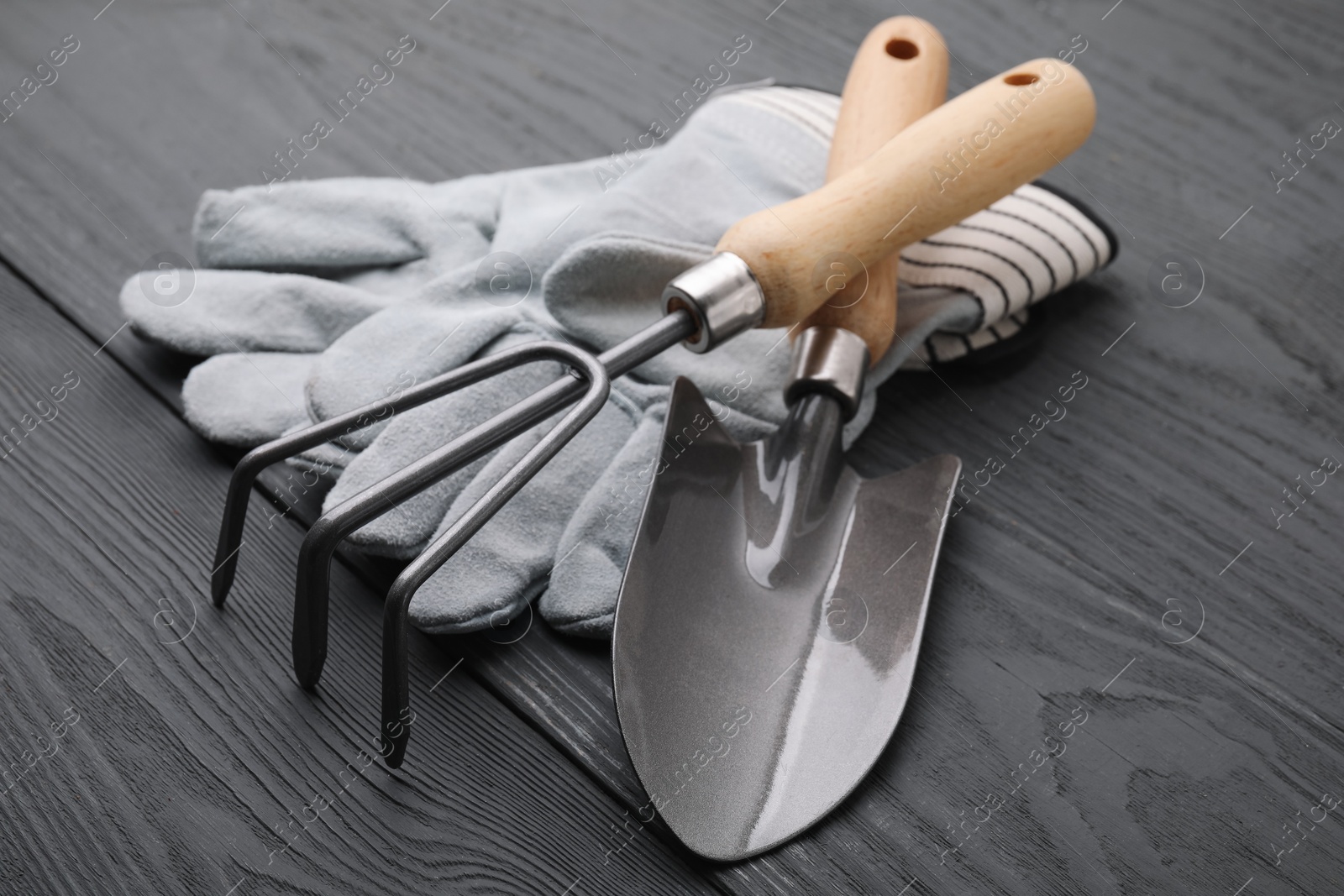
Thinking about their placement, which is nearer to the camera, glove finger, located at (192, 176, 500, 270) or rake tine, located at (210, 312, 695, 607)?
rake tine, located at (210, 312, 695, 607)

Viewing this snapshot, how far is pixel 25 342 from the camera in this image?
2.25 feet

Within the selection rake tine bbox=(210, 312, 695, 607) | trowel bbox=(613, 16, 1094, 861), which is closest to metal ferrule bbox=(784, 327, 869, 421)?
trowel bbox=(613, 16, 1094, 861)

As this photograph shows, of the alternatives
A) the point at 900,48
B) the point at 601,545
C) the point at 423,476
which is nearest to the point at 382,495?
the point at 423,476

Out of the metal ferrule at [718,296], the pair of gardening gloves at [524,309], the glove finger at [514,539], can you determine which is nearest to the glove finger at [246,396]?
the pair of gardening gloves at [524,309]

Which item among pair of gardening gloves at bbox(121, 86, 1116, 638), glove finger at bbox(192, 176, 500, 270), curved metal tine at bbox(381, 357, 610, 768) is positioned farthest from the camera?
glove finger at bbox(192, 176, 500, 270)

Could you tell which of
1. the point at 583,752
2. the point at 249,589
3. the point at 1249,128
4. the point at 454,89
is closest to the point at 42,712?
the point at 249,589

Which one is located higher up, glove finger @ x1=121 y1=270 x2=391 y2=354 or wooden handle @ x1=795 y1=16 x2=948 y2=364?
glove finger @ x1=121 y1=270 x2=391 y2=354

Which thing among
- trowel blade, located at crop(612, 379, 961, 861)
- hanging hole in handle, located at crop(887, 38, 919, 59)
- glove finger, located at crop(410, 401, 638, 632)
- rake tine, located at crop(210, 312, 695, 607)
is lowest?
trowel blade, located at crop(612, 379, 961, 861)

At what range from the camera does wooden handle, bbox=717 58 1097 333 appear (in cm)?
61

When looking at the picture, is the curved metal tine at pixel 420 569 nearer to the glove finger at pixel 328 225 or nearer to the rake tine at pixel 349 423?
the rake tine at pixel 349 423

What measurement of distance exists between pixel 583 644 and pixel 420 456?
0.45 ft

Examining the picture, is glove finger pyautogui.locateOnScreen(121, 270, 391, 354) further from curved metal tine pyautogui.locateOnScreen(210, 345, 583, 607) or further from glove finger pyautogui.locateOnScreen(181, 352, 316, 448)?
curved metal tine pyautogui.locateOnScreen(210, 345, 583, 607)

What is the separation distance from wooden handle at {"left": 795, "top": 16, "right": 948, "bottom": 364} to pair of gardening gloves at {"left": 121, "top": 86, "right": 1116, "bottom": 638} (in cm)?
5

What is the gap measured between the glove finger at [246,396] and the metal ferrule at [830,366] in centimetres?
29
